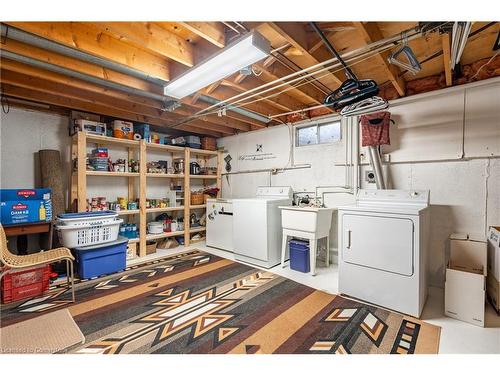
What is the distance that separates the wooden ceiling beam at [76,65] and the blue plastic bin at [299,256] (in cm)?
280

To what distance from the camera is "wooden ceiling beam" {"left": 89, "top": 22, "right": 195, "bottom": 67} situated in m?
1.68

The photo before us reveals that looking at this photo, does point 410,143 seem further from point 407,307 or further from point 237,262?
point 237,262

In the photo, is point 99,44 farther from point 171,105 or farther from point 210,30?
point 171,105

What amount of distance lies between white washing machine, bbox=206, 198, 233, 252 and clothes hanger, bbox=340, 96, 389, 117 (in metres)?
2.42

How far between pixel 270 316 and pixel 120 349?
1.24 meters

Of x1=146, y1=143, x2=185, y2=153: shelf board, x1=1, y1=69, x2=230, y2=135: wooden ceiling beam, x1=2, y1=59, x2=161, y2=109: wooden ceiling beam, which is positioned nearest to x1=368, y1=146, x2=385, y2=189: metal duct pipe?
x1=1, y1=69, x2=230, y2=135: wooden ceiling beam

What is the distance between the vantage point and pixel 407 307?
82.4 inches

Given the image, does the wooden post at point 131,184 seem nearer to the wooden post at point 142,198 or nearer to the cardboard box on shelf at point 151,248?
the wooden post at point 142,198

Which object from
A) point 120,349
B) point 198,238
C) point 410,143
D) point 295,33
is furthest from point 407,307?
point 198,238

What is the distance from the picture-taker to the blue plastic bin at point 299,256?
10.1 feet

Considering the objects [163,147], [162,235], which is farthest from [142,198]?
[163,147]

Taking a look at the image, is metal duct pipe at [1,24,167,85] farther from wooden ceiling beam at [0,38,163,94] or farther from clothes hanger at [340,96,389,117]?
clothes hanger at [340,96,389,117]

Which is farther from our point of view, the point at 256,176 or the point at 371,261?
the point at 256,176

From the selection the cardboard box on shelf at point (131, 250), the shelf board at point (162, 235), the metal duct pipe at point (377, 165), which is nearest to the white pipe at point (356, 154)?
the metal duct pipe at point (377, 165)
